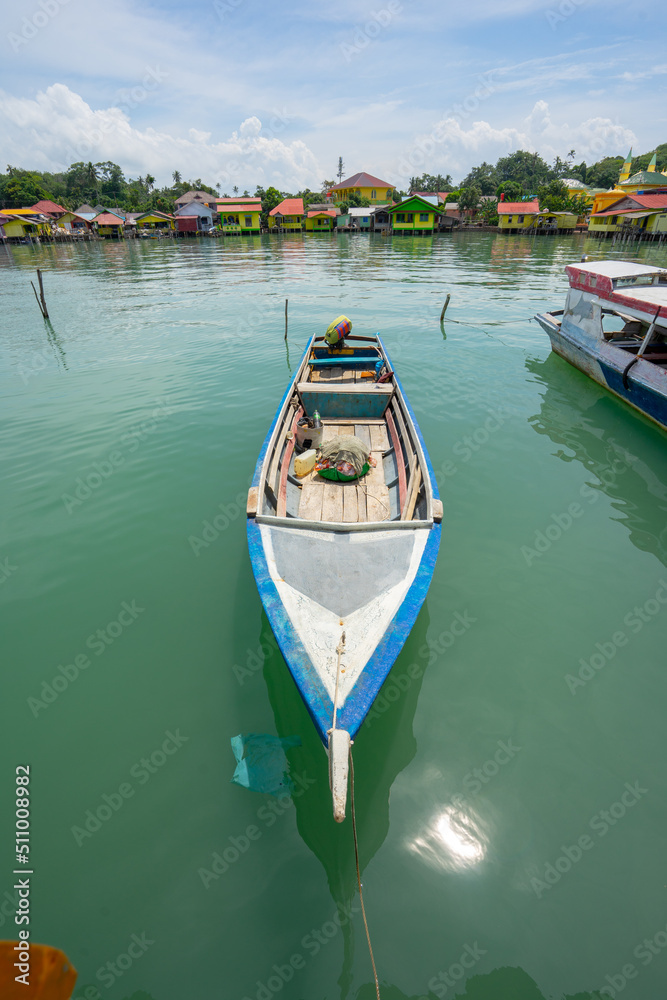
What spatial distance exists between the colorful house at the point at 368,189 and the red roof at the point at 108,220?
4757 centimetres

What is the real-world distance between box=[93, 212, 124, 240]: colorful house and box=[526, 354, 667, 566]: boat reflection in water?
92563 mm

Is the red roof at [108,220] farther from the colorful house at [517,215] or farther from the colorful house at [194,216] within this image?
the colorful house at [517,215]

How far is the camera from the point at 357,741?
5.04m

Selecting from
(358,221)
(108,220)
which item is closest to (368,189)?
(358,221)

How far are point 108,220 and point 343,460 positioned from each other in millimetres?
97272

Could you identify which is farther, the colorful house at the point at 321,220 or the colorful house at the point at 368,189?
the colorful house at the point at 368,189

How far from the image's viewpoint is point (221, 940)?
3.79m

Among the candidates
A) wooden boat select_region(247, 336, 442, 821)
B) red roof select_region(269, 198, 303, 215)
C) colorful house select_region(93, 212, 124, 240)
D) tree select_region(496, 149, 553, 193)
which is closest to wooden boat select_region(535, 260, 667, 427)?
wooden boat select_region(247, 336, 442, 821)

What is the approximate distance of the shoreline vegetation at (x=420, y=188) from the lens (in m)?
81.2

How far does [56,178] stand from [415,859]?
163211 mm

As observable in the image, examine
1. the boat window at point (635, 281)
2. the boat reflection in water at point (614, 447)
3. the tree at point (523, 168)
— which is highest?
the tree at point (523, 168)

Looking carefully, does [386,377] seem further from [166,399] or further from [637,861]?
[637,861]

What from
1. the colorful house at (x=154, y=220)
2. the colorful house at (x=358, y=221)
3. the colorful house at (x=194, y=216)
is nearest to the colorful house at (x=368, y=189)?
the colorful house at (x=358, y=221)

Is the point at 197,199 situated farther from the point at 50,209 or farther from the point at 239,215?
the point at 50,209
